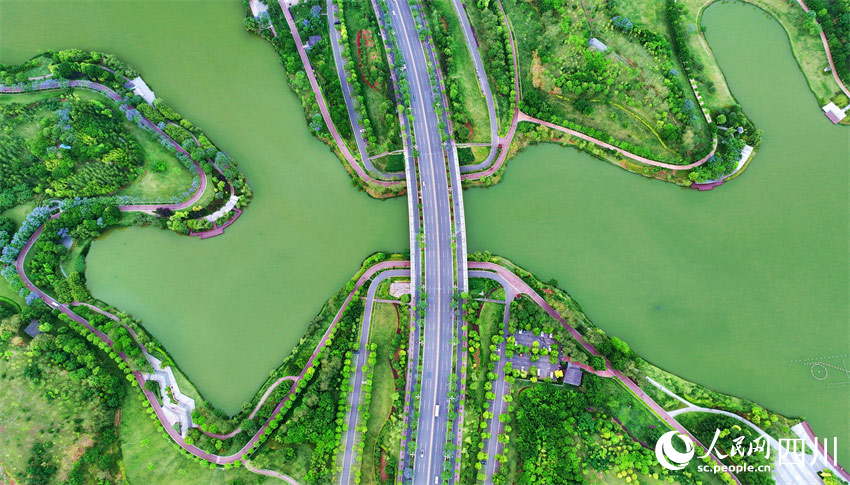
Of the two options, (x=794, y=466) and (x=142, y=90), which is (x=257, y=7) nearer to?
(x=142, y=90)

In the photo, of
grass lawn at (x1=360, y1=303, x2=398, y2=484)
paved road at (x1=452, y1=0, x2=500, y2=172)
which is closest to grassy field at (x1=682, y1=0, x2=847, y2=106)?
paved road at (x1=452, y1=0, x2=500, y2=172)

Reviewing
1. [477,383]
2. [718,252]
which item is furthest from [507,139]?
[477,383]

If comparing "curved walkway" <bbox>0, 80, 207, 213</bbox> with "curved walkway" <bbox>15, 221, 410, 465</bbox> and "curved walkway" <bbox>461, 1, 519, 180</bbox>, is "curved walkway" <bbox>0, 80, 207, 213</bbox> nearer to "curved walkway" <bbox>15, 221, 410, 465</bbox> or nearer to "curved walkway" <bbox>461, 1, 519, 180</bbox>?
"curved walkway" <bbox>15, 221, 410, 465</bbox>

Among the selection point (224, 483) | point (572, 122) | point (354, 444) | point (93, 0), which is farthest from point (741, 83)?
point (93, 0)

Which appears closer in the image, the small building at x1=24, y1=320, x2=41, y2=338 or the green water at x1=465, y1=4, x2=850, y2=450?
the small building at x1=24, y1=320, x2=41, y2=338

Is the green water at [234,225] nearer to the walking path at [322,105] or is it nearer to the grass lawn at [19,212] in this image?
the walking path at [322,105]

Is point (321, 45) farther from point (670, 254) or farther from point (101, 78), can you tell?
point (670, 254)
